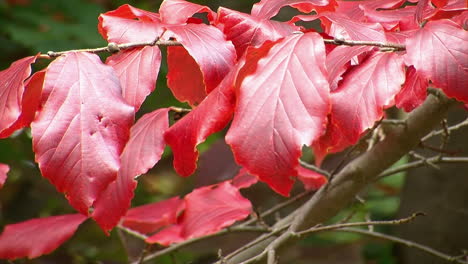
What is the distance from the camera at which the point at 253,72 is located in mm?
697

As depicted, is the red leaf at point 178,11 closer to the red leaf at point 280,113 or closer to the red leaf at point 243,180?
the red leaf at point 280,113

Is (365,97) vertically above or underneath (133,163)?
above

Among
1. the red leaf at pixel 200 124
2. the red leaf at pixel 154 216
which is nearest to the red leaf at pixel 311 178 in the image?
the red leaf at pixel 154 216

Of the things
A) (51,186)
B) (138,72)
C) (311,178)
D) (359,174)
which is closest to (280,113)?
(138,72)

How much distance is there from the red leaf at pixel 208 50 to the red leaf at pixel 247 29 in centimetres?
2

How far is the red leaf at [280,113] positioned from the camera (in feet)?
2.11

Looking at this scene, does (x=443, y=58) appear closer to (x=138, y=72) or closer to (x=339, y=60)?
(x=339, y=60)

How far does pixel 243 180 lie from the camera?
53.9 inches

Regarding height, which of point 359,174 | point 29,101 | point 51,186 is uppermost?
point 29,101

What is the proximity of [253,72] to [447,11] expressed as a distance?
1.12 ft

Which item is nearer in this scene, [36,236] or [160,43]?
[160,43]

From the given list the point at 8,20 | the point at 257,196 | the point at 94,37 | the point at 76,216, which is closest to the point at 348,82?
the point at 76,216

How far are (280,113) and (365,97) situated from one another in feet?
0.35

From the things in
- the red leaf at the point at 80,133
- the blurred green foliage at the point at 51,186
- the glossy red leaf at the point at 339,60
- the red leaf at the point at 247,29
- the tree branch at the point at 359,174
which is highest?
the red leaf at the point at 247,29
